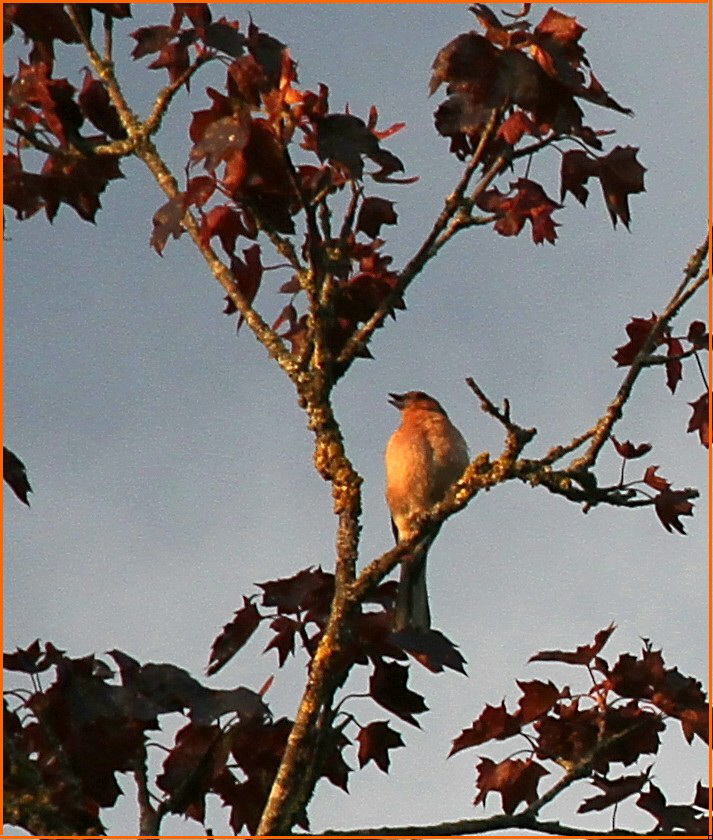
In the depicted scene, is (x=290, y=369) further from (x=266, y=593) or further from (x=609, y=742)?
(x=609, y=742)

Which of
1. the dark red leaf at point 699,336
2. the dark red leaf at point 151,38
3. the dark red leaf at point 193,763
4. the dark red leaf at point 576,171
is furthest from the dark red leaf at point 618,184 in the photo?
the dark red leaf at point 193,763

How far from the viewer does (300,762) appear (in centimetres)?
397

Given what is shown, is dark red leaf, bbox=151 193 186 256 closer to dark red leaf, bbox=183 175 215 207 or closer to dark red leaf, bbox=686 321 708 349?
dark red leaf, bbox=183 175 215 207

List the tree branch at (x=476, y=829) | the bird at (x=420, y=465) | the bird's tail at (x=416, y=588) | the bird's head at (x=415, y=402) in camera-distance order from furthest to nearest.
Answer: the bird's head at (x=415, y=402)
the bird at (x=420, y=465)
the bird's tail at (x=416, y=588)
the tree branch at (x=476, y=829)

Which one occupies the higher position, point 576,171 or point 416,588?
point 576,171

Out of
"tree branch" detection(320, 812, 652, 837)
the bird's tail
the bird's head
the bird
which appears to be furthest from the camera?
the bird's head

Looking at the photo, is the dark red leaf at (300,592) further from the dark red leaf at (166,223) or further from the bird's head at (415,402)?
the bird's head at (415,402)

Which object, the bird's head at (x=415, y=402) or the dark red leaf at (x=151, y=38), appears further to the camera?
the bird's head at (x=415, y=402)

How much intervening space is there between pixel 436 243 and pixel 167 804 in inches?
71.1

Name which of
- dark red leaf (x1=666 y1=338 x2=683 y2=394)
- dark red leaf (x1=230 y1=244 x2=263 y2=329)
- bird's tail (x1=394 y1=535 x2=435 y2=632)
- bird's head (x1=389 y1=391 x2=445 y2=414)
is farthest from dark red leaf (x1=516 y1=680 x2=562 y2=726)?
bird's head (x1=389 y1=391 x2=445 y2=414)

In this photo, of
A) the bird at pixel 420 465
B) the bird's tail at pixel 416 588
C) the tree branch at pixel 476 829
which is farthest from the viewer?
the bird at pixel 420 465

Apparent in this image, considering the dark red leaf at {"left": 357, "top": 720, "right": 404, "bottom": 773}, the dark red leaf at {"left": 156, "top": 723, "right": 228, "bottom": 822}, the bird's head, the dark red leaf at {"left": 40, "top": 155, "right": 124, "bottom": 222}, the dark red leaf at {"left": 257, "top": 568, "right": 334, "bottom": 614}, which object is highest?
the bird's head

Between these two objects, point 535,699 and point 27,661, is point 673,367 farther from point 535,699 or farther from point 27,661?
point 27,661

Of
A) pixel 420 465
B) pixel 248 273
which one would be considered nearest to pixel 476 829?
pixel 248 273
